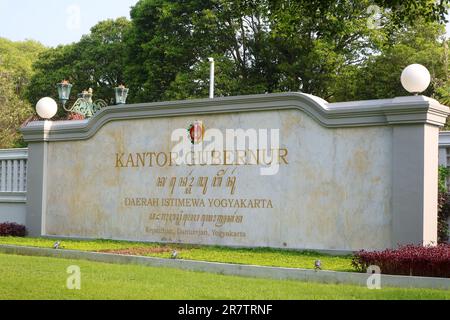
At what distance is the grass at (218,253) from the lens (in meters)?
11.7

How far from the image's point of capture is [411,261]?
33.0ft

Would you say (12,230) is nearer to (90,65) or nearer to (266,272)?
(266,272)

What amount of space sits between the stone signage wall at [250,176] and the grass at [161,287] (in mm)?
3391

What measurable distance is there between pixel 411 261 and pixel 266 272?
2103 mm

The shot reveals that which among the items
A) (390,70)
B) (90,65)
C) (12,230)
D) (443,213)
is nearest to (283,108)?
(443,213)

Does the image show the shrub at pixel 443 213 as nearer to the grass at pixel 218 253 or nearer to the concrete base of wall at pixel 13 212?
the grass at pixel 218 253

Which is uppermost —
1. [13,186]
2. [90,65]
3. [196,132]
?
[90,65]

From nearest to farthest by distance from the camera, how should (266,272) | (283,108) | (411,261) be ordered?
1. (411,261)
2. (266,272)
3. (283,108)
